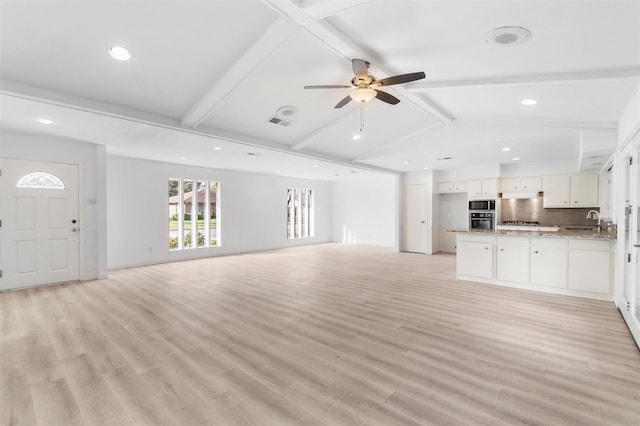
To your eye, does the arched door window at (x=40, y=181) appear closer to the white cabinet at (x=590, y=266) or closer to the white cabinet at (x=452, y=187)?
the white cabinet at (x=590, y=266)

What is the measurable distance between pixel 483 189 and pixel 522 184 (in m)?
0.88

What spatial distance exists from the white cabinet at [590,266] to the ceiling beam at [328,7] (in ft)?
15.0

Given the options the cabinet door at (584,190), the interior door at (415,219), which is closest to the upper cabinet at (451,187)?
the interior door at (415,219)

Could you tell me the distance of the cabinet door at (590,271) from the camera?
4266 mm

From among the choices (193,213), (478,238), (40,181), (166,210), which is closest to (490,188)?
(478,238)

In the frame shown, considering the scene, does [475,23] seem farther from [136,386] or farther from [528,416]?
[136,386]

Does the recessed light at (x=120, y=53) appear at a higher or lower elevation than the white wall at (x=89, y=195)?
higher

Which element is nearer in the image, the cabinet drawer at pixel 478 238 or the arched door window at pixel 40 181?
the arched door window at pixel 40 181

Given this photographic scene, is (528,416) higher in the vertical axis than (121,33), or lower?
lower

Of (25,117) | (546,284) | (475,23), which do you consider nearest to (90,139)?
(25,117)

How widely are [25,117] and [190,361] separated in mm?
4147

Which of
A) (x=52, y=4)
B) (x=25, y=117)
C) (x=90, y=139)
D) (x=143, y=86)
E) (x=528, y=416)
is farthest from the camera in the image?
(x=90, y=139)

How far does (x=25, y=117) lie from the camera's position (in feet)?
13.5

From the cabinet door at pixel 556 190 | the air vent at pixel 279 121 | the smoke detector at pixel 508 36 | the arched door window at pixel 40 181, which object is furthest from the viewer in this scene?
the cabinet door at pixel 556 190
